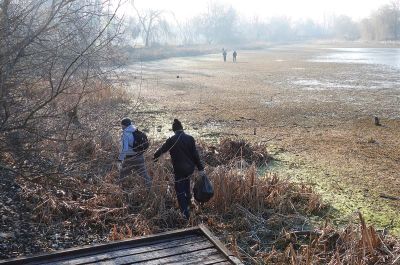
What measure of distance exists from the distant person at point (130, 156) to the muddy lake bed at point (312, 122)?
1.66 feet

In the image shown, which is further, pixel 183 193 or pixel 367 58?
pixel 367 58

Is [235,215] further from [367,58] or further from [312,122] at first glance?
[367,58]

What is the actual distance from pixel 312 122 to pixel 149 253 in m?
13.6

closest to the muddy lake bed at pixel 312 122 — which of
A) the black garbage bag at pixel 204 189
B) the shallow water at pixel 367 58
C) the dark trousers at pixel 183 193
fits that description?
the dark trousers at pixel 183 193

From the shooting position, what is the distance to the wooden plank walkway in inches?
192

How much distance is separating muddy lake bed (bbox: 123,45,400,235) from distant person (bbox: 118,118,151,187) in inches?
19.9

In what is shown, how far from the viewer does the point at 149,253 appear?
509 centimetres

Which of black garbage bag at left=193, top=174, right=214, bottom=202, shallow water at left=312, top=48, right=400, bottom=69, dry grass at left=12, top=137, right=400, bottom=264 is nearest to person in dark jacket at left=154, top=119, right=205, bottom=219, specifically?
black garbage bag at left=193, top=174, right=214, bottom=202

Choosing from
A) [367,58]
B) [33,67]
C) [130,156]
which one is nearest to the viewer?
[33,67]

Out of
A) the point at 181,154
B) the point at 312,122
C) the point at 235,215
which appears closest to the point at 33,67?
the point at 181,154

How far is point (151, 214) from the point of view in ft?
26.0

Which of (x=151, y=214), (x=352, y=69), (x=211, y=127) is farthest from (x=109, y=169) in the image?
(x=352, y=69)

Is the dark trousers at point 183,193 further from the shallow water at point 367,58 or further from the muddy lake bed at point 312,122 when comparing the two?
the shallow water at point 367,58

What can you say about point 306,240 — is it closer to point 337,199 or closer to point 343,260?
point 343,260
